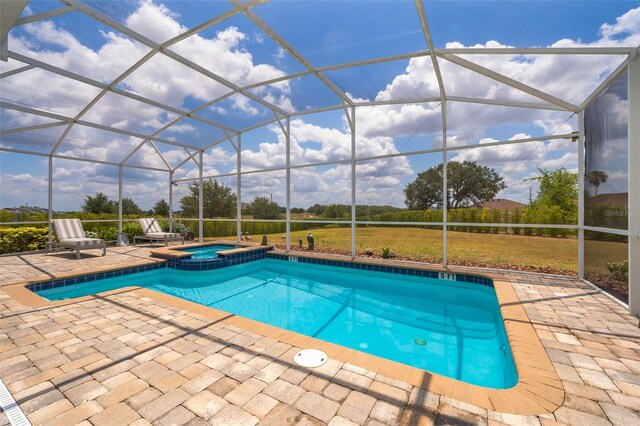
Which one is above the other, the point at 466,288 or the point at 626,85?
the point at 626,85

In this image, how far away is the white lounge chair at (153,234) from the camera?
10.2 metres

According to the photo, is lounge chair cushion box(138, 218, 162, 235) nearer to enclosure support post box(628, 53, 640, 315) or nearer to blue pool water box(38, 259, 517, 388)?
blue pool water box(38, 259, 517, 388)

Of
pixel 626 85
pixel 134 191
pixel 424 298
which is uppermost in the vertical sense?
pixel 626 85

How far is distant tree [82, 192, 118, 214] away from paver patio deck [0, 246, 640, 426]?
777 cm

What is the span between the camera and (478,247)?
26.1 feet

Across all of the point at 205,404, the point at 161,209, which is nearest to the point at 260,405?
the point at 205,404

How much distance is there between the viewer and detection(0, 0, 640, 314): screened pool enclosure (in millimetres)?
4258

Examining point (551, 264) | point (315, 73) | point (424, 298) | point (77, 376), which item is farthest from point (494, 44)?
point (77, 376)

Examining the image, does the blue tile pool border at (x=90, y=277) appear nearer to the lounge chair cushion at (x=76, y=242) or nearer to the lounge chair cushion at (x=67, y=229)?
the lounge chair cushion at (x=76, y=242)

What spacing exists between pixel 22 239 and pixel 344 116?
32.8 ft

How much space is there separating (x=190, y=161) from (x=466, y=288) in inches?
405

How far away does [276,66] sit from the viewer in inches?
226

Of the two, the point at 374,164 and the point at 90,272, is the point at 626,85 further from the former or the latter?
the point at 90,272

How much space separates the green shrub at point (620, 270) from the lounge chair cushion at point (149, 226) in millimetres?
12208
